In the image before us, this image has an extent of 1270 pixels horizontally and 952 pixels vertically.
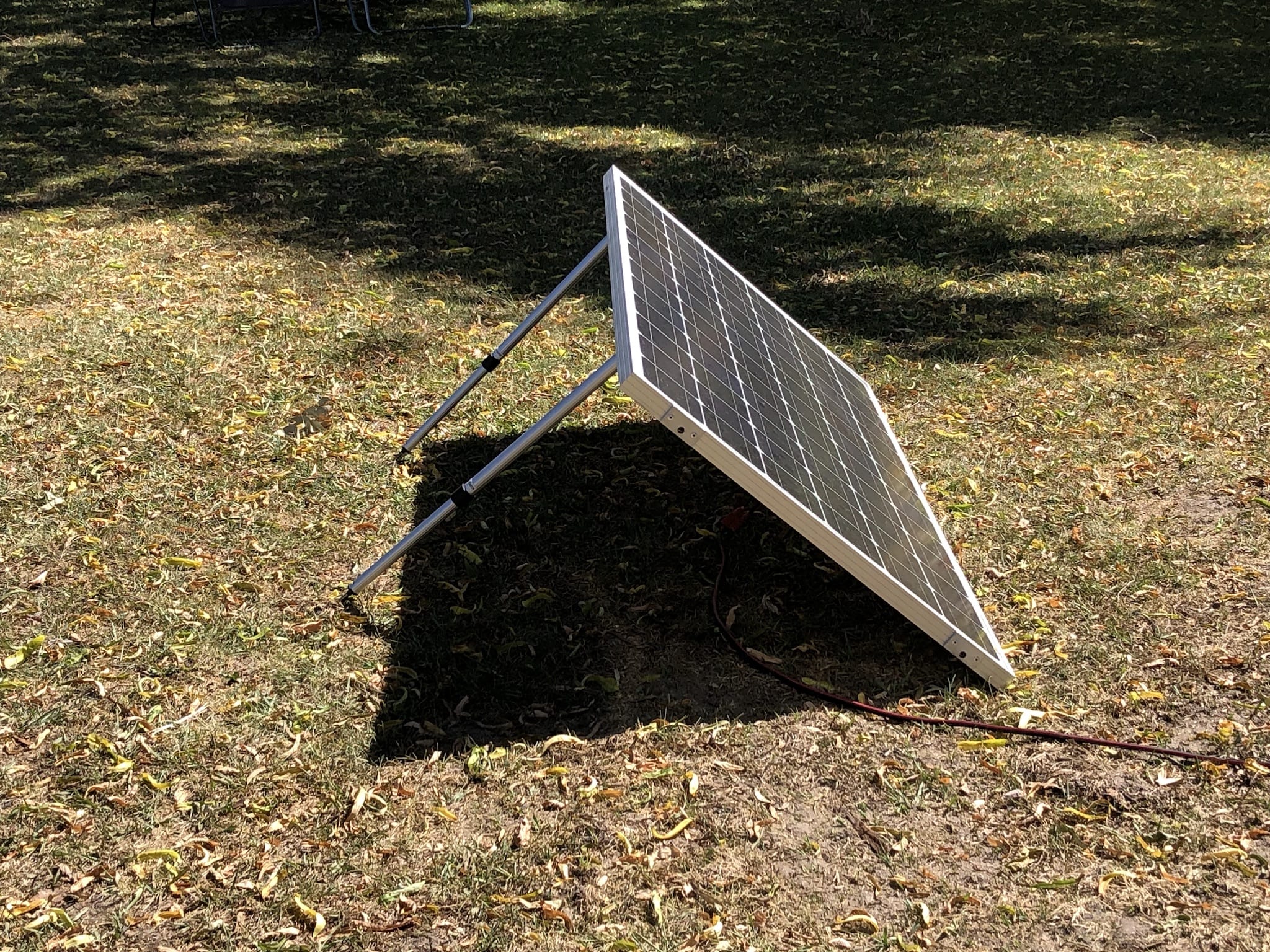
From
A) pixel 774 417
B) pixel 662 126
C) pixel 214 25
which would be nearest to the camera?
pixel 774 417

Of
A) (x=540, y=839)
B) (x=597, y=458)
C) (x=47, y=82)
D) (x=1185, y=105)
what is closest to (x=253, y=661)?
(x=540, y=839)

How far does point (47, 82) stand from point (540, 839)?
948 cm

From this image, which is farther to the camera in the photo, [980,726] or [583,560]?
[583,560]

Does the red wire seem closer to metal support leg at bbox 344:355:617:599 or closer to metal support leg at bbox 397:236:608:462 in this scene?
metal support leg at bbox 344:355:617:599

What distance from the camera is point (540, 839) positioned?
322 cm

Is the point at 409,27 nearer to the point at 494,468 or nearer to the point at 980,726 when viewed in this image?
the point at 494,468

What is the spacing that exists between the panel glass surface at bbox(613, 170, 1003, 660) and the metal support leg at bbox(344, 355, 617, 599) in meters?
0.20

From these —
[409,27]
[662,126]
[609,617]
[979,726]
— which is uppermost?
A: [409,27]

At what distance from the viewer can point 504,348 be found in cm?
481

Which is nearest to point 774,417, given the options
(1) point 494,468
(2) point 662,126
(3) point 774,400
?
(3) point 774,400

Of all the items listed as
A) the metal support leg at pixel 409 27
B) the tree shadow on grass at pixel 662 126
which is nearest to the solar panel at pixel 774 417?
the tree shadow on grass at pixel 662 126

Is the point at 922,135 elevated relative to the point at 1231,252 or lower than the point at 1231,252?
elevated

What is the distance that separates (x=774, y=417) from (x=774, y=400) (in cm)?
14

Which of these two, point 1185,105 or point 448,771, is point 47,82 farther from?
point 1185,105
